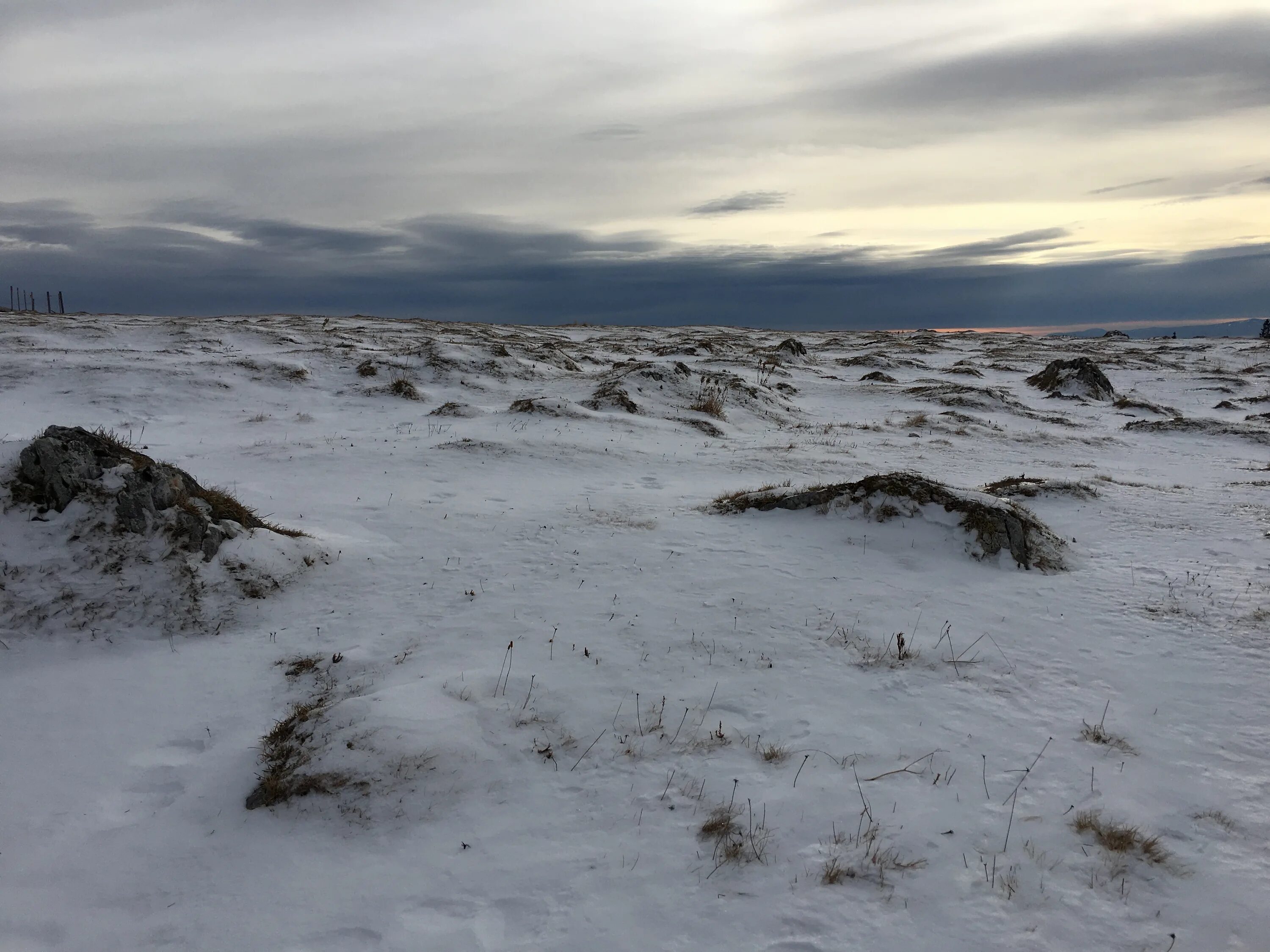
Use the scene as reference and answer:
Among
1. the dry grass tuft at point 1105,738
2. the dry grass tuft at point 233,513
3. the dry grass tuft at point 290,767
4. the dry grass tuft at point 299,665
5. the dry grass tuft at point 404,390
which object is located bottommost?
the dry grass tuft at point 1105,738

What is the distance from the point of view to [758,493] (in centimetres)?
1269

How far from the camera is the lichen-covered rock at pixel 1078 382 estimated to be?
1336 inches

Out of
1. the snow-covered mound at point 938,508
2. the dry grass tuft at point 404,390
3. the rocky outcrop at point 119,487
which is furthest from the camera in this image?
the dry grass tuft at point 404,390

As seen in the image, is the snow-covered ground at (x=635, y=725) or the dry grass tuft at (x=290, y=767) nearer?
the snow-covered ground at (x=635, y=725)

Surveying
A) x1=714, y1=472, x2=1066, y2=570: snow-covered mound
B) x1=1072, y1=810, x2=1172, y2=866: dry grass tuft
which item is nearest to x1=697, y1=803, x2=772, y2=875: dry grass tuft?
x1=1072, y1=810, x2=1172, y2=866: dry grass tuft

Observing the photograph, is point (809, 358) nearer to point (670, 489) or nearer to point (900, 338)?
point (900, 338)

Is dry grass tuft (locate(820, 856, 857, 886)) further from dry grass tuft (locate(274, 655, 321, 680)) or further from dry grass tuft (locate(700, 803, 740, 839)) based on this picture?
dry grass tuft (locate(274, 655, 321, 680))

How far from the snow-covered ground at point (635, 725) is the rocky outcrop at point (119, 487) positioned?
28 centimetres

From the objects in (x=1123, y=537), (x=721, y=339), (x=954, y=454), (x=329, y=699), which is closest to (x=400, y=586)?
(x=329, y=699)

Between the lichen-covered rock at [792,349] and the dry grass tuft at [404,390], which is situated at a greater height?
the lichen-covered rock at [792,349]

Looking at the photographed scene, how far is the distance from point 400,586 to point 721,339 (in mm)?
51060

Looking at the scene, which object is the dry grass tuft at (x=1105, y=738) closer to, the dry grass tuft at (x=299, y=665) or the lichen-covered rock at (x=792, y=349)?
the dry grass tuft at (x=299, y=665)

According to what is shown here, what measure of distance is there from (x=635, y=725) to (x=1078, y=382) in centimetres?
3643

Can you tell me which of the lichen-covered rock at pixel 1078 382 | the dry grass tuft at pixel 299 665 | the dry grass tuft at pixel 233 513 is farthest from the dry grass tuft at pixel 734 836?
the lichen-covered rock at pixel 1078 382
